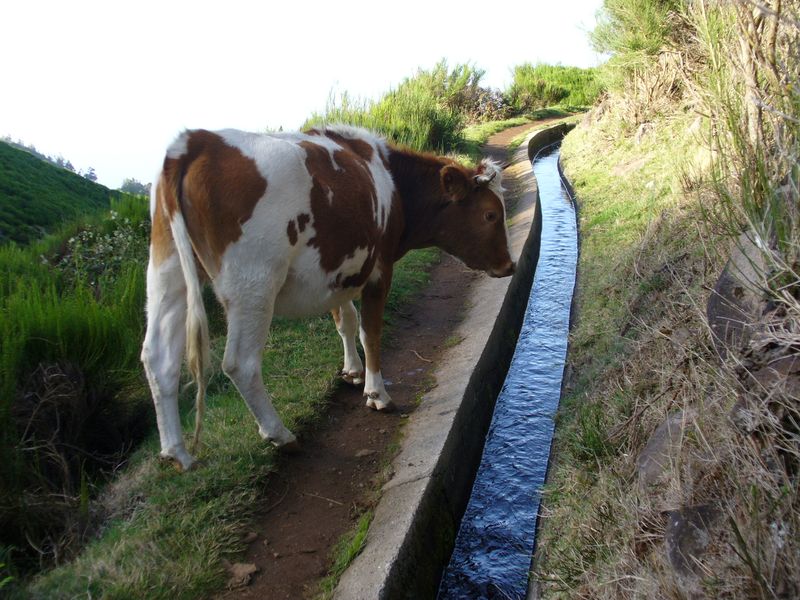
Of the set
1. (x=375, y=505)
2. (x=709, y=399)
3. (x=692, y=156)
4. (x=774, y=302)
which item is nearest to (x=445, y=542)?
(x=375, y=505)

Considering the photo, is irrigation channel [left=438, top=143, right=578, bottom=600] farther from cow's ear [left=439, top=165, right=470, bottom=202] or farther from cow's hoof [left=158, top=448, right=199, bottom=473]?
cow's ear [left=439, top=165, right=470, bottom=202]

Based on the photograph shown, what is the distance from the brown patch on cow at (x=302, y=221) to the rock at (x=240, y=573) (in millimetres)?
1780

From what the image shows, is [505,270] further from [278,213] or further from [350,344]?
[278,213]

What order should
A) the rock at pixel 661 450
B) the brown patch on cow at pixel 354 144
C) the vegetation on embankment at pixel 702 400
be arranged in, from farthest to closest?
the brown patch on cow at pixel 354 144
the rock at pixel 661 450
the vegetation on embankment at pixel 702 400

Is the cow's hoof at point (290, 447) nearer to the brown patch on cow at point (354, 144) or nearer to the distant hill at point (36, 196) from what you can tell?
the brown patch on cow at point (354, 144)

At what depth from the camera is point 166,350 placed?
3.72 meters

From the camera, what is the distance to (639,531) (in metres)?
2.67

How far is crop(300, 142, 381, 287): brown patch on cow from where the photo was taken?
3832mm

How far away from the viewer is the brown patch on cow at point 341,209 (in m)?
3.83

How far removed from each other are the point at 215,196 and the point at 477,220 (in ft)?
8.03

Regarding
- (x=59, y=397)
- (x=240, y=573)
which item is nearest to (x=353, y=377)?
(x=59, y=397)

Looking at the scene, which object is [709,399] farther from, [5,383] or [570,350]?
[5,383]

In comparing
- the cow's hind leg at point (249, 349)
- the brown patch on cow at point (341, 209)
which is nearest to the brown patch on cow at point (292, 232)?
the brown patch on cow at point (341, 209)

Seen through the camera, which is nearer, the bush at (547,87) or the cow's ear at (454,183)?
the cow's ear at (454,183)
